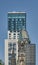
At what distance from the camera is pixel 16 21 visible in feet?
9.36

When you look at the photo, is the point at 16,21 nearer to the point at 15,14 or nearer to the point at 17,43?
the point at 15,14

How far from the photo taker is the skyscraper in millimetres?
2824

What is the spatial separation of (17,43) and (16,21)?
0.33 metres

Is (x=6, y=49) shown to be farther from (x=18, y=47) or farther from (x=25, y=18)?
(x=25, y=18)

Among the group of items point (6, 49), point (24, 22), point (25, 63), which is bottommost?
point (25, 63)

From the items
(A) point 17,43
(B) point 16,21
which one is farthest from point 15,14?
(A) point 17,43

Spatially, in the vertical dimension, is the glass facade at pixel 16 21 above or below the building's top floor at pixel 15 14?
below

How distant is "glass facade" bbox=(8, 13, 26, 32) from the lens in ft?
9.29

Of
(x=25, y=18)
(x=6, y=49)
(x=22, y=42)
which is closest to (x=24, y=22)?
(x=25, y=18)

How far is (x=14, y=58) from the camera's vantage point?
9.42 feet

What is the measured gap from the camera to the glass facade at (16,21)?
283 cm

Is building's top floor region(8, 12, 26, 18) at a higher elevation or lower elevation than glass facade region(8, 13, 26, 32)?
higher

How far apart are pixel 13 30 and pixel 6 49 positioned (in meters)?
0.30

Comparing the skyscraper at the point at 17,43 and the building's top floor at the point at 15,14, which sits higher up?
the building's top floor at the point at 15,14
